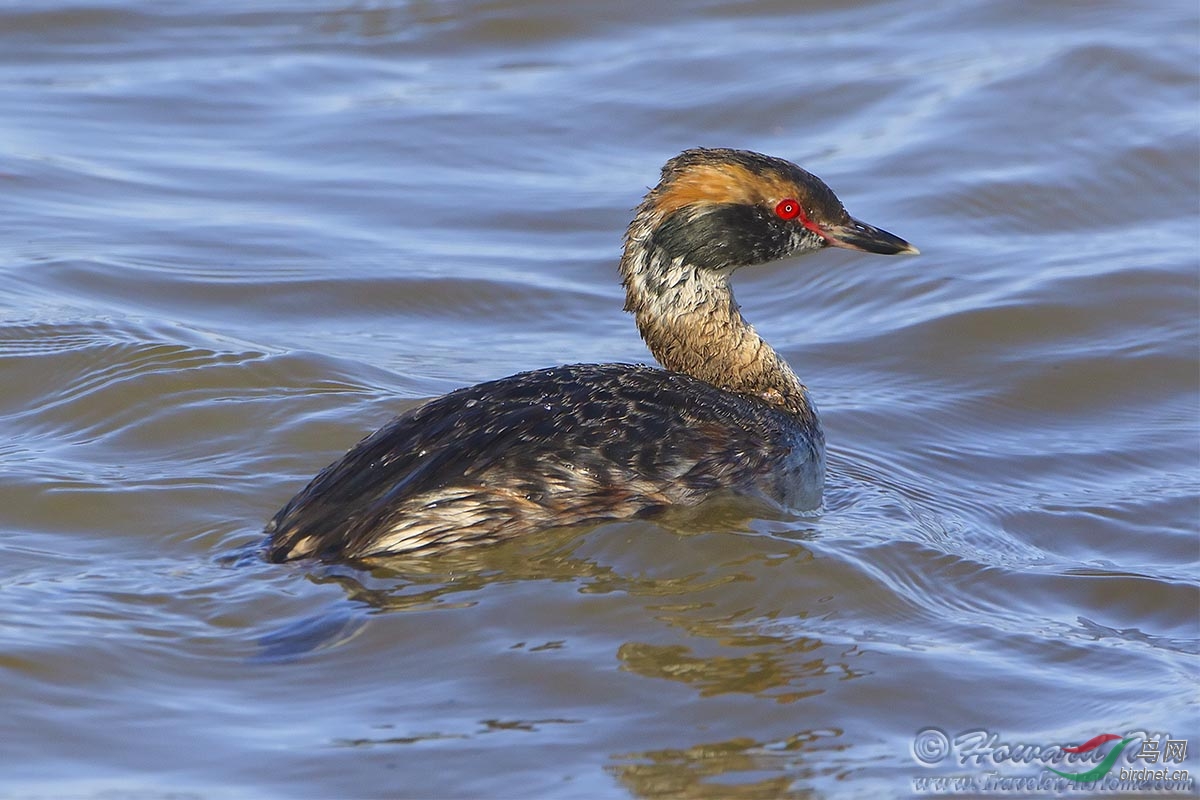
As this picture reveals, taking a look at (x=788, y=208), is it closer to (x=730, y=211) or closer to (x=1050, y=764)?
(x=730, y=211)

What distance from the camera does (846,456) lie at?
753 centimetres

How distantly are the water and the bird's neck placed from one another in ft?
1.83

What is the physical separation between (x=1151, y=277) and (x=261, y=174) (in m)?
5.14

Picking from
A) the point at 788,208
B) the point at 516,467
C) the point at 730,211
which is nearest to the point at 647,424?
the point at 516,467

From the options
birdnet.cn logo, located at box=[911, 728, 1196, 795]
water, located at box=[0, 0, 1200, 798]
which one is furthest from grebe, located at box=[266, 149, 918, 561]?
birdnet.cn logo, located at box=[911, 728, 1196, 795]

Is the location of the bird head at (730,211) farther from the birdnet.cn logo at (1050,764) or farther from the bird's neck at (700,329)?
the birdnet.cn logo at (1050,764)

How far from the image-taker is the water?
4.94 meters

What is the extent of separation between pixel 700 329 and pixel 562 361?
134 centimetres

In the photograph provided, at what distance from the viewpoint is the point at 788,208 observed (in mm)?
7141

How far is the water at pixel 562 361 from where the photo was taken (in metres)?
4.94

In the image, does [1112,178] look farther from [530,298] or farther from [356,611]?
[356,611]

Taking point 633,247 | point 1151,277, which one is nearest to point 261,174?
point 633,247

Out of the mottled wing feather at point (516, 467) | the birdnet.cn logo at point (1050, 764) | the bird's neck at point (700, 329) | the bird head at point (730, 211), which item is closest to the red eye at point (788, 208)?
the bird head at point (730, 211)

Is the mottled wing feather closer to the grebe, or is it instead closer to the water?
the grebe
